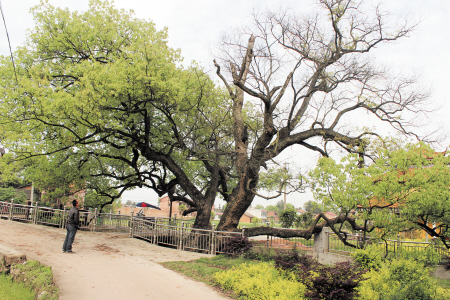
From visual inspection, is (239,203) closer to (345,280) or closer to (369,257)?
(369,257)

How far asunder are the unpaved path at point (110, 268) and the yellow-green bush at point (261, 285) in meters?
0.47

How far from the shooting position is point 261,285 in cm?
736

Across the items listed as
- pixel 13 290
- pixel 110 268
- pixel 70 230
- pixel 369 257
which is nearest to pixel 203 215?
pixel 70 230

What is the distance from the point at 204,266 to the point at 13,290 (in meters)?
5.24

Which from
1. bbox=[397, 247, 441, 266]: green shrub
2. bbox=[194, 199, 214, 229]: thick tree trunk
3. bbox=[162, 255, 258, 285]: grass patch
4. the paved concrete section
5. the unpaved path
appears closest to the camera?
the unpaved path

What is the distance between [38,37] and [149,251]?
39.3ft

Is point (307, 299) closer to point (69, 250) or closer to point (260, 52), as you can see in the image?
point (69, 250)

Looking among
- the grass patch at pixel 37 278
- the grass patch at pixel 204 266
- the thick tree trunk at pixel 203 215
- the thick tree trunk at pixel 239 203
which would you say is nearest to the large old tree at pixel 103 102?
the thick tree trunk at pixel 203 215

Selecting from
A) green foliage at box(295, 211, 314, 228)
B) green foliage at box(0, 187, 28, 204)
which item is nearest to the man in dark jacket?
green foliage at box(295, 211, 314, 228)

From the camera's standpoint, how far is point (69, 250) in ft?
34.8

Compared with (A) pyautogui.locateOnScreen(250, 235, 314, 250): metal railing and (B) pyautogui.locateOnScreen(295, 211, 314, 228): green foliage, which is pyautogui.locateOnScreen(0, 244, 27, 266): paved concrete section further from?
(B) pyautogui.locateOnScreen(295, 211, 314, 228): green foliage

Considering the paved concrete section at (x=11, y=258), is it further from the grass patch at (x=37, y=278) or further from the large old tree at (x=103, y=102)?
the large old tree at (x=103, y=102)

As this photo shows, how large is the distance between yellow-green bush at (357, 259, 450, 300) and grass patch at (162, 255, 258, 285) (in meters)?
3.77

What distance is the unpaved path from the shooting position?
6812mm
